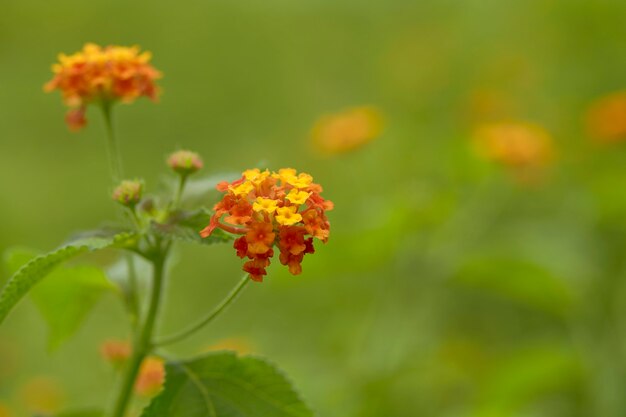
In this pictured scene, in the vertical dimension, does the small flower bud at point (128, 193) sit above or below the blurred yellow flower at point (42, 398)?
below

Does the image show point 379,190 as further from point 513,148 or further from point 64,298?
point 64,298

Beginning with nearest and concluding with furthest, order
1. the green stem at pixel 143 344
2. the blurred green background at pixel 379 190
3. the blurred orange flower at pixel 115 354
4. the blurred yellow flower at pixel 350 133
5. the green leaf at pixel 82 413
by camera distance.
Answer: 1. the green stem at pixel 143 344
2. the green leaf at pixel 82 413
3. the blurred orange flower at pixel 115 354
4. the blurred green background at pixel 379 190
5. the blurred yellow flower at pixel 350 133

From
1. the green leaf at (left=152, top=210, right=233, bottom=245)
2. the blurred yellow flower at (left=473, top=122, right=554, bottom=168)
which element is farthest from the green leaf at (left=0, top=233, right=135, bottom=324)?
the blurred yellow flower at (left=473, top=122, right=554, bottom=168)

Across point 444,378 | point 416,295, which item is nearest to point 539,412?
point 444,378

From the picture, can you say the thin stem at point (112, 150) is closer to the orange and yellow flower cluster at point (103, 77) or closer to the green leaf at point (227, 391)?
the orange and yellow flower cluster at point (103, 77)

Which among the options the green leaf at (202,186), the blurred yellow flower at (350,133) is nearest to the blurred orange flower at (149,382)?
the green leaf at (202,186)

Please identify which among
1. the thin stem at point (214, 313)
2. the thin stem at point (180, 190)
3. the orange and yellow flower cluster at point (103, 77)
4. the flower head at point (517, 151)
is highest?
the flower head at point (517, 151)
